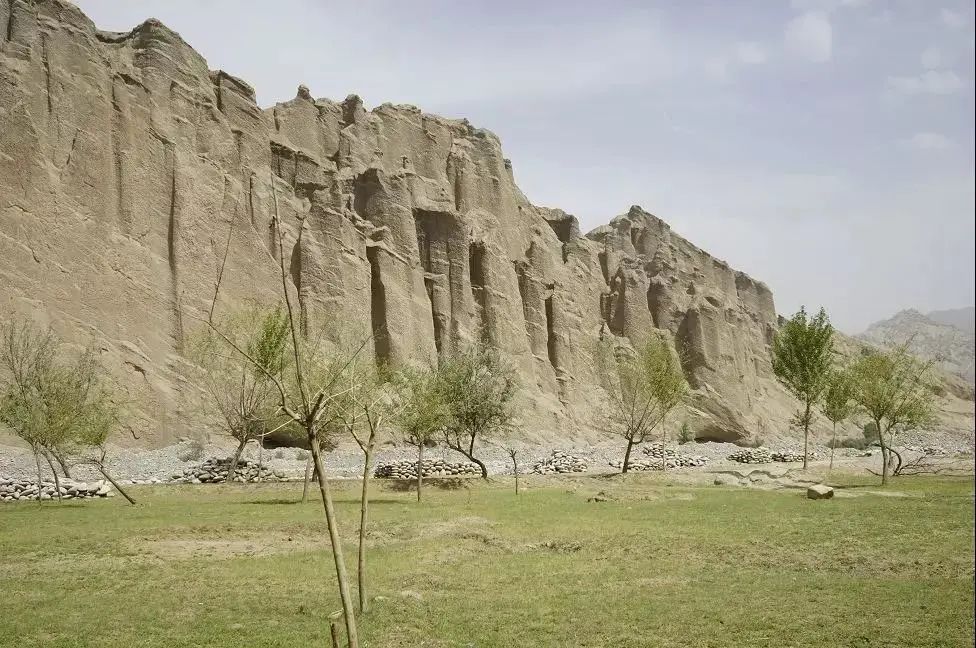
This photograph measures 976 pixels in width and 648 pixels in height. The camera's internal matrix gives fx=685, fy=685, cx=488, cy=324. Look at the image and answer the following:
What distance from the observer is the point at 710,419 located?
87.4m

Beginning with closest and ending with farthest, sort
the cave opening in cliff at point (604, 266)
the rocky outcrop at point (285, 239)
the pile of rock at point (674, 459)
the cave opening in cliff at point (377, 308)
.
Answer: the rocky outcrop at point (285, 239), the pile of rock at point (674, 459), the cave opening in cliff at point (377, 308), the cave opening in cliff at point (604, 266)

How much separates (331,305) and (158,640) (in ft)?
167

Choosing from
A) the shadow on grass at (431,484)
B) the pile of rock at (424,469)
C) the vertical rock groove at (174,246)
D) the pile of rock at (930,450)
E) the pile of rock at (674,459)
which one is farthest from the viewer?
the pile of rock at (930,450)

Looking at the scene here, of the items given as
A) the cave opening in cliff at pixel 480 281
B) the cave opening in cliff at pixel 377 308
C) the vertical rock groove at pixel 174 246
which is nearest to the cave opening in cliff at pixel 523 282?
the cave opening in cliff at pixel 480 281

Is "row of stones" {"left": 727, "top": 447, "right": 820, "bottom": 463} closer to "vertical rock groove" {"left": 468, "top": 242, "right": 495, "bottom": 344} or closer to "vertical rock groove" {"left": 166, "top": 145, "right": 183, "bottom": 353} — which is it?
"vertical rock groove" {"left": 468, "top": 242, "right": 495, "bottom": 344}

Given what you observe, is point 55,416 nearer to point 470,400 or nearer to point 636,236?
point 470,400

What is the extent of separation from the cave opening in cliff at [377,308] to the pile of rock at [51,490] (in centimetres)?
2970

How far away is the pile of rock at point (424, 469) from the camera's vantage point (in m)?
44.6

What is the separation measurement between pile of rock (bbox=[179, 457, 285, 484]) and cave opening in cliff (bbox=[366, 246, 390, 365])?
839 inches

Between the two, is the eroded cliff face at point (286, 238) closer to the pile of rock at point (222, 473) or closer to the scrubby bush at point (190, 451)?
the scrubby bush at point (190, 451)

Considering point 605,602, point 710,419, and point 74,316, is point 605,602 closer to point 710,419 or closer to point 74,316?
point 74,316

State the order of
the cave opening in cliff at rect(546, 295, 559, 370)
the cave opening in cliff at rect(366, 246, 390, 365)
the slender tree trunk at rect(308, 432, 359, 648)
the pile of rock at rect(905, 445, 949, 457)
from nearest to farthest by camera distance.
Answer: the slender tree trunk at rect(308, 432, 359, 648), the cave opening in cliff at rect(366, 246, 390, 365), the pile of rock at rect(905, 445, 949, 457), the cave opening in cliff at rect(546, 295, 559, 370)

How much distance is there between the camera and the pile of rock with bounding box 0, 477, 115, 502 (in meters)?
32.6

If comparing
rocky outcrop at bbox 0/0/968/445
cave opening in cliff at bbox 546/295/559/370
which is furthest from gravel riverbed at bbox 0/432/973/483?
cave opening in cliff at bbox 546/295/559/370
